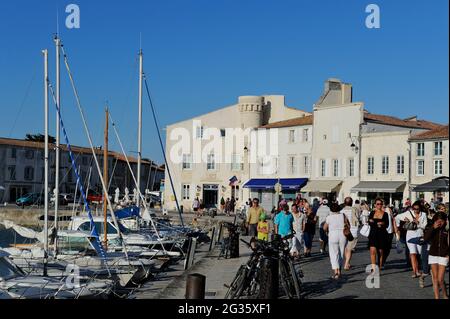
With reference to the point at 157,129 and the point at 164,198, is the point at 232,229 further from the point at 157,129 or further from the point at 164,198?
the point at 164,198

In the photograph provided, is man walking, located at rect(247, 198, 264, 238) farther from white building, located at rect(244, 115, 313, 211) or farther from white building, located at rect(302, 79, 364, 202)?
white building, located at rect(244, 115, 313, 211)

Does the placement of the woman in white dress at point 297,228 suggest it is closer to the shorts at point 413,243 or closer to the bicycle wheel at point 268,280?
the shorts at point 413,243

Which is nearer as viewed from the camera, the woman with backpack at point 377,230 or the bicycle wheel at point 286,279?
the bicycle wheel at point 286,279

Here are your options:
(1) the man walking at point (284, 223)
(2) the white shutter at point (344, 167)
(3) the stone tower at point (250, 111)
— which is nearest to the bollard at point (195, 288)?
(1) the man walking at point (284, 223)

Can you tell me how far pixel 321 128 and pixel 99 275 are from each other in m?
39.4

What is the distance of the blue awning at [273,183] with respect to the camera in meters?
60.2

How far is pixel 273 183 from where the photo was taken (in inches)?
2456

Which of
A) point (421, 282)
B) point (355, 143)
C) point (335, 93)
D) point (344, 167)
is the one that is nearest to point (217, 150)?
point (335, 93)

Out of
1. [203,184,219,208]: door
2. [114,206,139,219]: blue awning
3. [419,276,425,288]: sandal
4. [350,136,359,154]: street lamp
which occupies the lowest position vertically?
[419,276,425,288]: sandal

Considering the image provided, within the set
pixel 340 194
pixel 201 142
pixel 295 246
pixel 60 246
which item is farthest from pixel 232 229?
pixel 201 142

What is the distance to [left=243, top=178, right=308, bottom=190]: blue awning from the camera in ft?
197

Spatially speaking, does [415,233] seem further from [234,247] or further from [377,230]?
[234,247]

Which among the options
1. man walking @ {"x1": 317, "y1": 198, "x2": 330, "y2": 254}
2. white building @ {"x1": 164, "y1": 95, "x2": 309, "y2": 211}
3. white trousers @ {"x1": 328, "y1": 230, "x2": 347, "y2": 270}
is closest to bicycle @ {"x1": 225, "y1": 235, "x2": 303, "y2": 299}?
white trousers @ {"x1": 328, "y1": 230, "x2": 347, "y2": 270}
